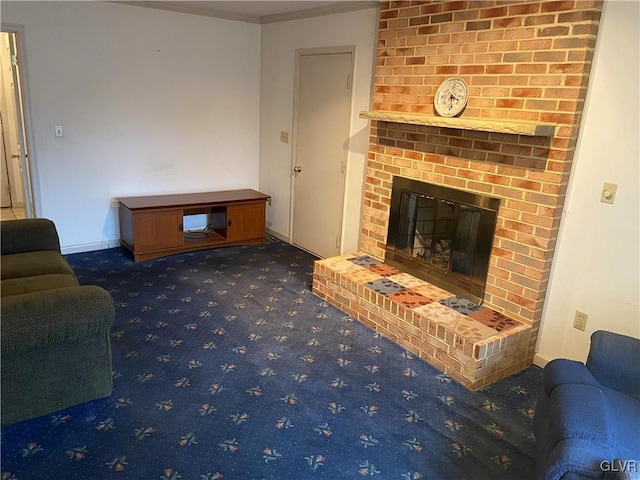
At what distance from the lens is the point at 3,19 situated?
382cm

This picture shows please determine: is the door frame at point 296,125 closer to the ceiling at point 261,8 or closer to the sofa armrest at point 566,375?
the ceiling at point 261,8

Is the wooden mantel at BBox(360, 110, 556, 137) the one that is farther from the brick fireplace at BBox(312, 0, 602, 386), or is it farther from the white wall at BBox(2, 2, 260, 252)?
the white wall at BBox(2, 2, 260, 252)

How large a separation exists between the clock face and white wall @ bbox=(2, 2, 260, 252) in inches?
104

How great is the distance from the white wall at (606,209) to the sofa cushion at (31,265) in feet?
9.88

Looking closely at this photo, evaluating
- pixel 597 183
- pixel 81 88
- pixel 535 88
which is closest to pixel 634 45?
pixel 535 88

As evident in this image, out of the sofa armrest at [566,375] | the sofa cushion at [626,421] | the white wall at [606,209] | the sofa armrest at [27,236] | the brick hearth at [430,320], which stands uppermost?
the white wall at [606,209]

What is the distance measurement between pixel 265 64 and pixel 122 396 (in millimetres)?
3833

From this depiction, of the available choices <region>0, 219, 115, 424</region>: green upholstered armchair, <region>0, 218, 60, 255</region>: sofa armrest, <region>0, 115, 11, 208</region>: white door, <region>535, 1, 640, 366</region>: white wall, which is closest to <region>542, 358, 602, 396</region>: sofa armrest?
<region>535, 1, 640, 366</region>: white wall

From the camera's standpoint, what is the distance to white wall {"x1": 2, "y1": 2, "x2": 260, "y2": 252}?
4.14 m

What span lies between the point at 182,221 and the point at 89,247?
0.97m

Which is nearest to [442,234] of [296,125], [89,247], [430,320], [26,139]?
[430,320]

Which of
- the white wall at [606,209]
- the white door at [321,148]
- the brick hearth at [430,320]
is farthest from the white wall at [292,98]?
the white wall at [606,209]

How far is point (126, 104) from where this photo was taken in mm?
4551

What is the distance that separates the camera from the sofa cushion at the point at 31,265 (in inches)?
110
